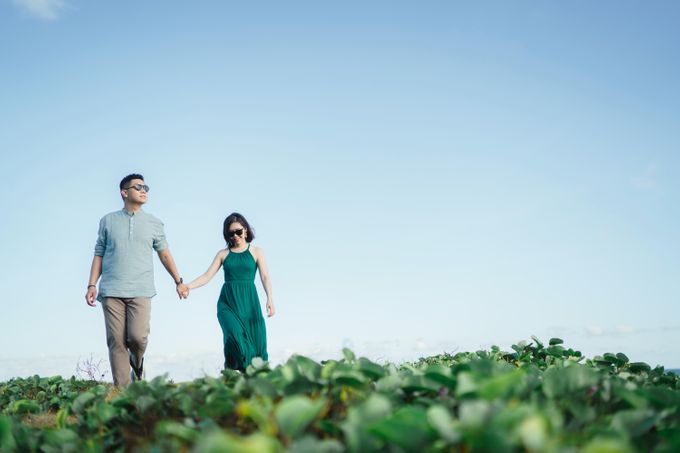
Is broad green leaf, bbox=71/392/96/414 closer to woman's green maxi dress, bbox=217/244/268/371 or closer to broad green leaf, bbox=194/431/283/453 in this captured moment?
broad green leaf, bbox=194/431/283/453

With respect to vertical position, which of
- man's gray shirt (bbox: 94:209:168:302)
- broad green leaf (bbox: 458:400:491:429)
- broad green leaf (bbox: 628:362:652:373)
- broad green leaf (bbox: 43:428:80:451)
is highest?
man's gray shirt (bbox: 94:209:168:302)

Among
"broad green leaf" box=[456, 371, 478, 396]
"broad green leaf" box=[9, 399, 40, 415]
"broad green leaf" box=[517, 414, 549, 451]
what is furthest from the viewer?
"broad green leaf" box=[9, 399, 40, 415]

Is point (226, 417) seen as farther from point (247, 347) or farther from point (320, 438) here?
point (247, 347)

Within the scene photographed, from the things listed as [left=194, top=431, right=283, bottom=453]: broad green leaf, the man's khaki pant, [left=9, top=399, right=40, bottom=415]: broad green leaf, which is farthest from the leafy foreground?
the man's khaki pant

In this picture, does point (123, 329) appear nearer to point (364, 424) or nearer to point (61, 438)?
point (61, 438)

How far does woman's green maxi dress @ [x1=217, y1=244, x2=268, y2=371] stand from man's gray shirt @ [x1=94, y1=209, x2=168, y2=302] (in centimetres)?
123

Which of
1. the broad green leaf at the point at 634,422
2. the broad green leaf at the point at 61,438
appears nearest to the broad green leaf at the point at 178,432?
the broad green leaf at the point at 61,438

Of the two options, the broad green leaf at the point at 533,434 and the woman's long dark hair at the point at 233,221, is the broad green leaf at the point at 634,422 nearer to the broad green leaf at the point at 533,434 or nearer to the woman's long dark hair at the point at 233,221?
the broad green leaf at the point at 533,434

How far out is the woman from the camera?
33.2 feet

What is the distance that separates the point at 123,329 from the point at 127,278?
2.68ft

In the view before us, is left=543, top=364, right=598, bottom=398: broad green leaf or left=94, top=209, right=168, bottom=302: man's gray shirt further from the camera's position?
left=94, top=209, right=168, bottom=302: man's gray shirt

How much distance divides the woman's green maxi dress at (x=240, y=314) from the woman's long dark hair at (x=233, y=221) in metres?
0.25

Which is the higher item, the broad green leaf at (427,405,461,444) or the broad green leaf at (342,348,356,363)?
the broad green leaf at (342,348,356,363)

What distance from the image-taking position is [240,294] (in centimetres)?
1037
